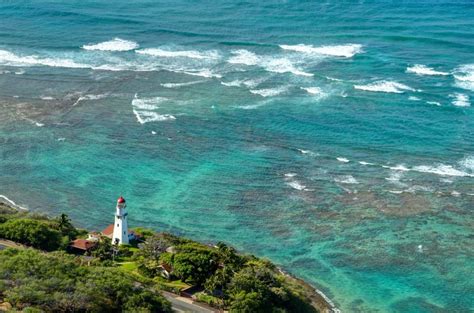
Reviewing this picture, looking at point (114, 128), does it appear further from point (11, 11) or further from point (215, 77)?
point (11, 11)

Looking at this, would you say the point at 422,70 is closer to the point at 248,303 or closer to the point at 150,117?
the point at 150,117

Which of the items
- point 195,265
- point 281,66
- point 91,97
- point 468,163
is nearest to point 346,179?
point 468,163

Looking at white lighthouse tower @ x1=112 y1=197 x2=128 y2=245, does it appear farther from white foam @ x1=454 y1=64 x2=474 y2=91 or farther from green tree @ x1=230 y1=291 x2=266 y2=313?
white foam @ x1=454 y1=64 x2=474 y2=91

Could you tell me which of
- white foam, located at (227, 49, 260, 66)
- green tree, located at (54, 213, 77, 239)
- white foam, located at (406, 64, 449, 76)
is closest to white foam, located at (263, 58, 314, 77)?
white foam, located at (227, 49, 260, 66)

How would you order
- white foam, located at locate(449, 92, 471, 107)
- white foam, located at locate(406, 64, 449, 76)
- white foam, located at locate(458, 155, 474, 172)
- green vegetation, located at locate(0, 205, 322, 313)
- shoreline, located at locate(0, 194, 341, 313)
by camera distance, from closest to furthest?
1. green vegetation, located at locate(0, 205, 322, 313)
2. shoreline, located at locate(0, 194, 341, 313)
3. white foam, located at locate(458, 155, 474, 172)
4. white foam, located at locate(449, 92, 471, 107)
5. white foam, located at locate(406, 64, 449, 76)

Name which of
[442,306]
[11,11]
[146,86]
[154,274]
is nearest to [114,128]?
[146,86]
